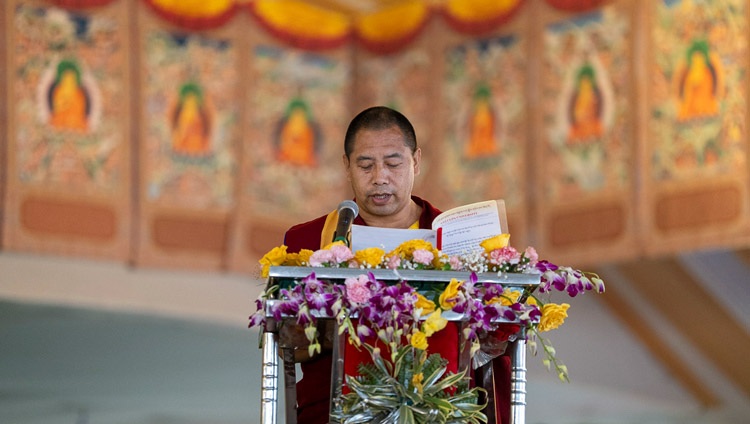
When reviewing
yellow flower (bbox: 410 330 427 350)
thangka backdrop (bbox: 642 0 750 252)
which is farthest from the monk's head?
thangka backdrop (bbox: 642 0 750 252)

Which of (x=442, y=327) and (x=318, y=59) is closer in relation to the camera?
(x=442, y=327)

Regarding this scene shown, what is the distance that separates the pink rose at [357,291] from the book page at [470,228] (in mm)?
315

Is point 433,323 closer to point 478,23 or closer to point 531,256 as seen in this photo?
point 531,256

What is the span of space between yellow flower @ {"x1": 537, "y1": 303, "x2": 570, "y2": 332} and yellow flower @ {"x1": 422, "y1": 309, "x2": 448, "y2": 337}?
0.32 meters

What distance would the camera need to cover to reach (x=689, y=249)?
952cm

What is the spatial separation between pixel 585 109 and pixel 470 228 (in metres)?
7.23

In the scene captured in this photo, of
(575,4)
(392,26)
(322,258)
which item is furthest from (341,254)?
(392,26)

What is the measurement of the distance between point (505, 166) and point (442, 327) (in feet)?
25.5

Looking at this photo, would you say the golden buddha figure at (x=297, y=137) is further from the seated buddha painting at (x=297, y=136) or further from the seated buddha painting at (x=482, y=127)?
Answer: the seated buddha painting at (x=482, y=127)

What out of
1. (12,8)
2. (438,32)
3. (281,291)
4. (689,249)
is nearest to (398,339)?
(281,291)

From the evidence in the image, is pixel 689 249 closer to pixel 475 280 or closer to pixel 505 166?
pixel 505 166

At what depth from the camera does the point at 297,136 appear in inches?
442

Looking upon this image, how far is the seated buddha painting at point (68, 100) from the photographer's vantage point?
32.8 feet

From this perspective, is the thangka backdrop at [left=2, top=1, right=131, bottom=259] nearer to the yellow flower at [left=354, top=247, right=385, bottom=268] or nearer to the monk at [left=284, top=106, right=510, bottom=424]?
the monk at [left=284, top=106, right=510, bottom=424]
